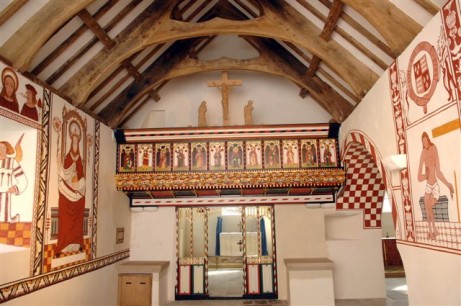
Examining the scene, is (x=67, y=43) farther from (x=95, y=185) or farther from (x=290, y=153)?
(x=290, y=153)

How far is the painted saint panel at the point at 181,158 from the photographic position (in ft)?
23.8

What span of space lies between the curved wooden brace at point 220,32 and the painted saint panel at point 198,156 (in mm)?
2161

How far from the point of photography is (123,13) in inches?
218

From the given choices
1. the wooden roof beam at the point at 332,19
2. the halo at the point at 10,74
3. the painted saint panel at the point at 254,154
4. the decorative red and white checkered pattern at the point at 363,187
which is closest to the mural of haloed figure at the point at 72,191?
the halo at the point at 10,74

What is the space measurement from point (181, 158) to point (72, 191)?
7.35 feet

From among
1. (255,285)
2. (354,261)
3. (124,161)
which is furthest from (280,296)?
(124,161)

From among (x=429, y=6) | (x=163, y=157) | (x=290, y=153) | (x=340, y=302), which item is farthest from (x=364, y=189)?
(x=429, y=6)

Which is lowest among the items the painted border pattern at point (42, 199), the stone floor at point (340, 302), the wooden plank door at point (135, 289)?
the stone floor at point (340, 302)

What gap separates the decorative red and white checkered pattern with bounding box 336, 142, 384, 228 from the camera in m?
Result: 7.16

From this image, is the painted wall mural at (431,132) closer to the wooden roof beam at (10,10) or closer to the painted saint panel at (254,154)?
the painted saint panel at (254,154)

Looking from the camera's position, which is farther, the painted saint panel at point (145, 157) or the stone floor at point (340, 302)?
the painted saint panel at point (145, 157)

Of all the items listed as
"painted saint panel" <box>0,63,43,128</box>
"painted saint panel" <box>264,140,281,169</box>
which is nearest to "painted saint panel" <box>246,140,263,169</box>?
"painted saint panel" <box>264,140,281,169</box>

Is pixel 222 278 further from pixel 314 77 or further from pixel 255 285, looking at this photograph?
pixel 314 77

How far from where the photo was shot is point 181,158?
7.27m
